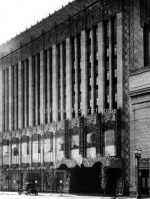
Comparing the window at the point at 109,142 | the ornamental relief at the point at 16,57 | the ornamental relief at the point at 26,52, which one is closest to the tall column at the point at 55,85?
the ornamental relief at the point at 26,52

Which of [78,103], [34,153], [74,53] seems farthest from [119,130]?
[34,153]

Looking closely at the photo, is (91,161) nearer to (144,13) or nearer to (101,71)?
(101,71)

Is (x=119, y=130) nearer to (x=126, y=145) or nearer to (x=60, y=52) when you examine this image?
(x=126, y=145)

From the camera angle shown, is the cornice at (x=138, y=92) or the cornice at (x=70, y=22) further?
the cornice at (x=70, y=22)

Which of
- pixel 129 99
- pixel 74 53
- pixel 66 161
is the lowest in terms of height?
pixel 66 161

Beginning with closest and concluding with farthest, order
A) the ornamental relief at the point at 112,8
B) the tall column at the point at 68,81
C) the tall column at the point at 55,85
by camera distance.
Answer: the ornamental relief at the point at 112,8
the tall column at the point at 68,81
the tall column at the point at 55,85

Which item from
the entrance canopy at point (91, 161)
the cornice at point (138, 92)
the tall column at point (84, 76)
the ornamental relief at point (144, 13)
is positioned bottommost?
the entrance canopy at point (91, 161)

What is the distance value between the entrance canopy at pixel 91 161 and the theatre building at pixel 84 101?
133mm

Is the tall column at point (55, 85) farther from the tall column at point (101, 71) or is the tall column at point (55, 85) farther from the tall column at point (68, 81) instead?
the tall column at point (101, 71)

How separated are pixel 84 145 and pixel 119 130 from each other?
7.39 meters

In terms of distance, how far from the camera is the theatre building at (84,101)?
52.6m

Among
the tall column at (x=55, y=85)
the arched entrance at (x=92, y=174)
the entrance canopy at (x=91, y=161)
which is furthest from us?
the tall column at (x=55, y=85)

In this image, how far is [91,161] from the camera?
5419cm

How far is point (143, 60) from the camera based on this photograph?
5653 centimetres
